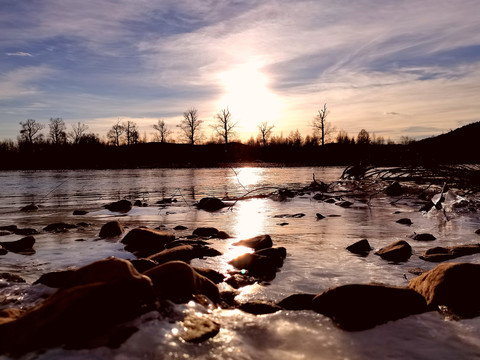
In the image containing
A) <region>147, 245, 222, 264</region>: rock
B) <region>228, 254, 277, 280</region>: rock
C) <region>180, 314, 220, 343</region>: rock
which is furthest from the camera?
<region>147, 245, 222, 264</region>: rock

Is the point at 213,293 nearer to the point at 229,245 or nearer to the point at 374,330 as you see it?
the point at 374,330

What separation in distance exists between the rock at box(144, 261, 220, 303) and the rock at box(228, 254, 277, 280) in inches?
29.5

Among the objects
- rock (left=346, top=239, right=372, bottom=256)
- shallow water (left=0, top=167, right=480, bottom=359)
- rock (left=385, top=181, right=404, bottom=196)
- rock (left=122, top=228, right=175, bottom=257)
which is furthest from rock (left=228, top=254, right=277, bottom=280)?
rock (left=385, top=181, right=404, bottom=196)

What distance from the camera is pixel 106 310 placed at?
156 cm

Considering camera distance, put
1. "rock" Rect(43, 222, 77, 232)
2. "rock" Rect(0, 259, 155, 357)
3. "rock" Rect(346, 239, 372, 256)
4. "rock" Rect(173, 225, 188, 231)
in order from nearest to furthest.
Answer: "rock" Rect(0, 259, 155, 357), "rock" Rect(346, 239, 372, 256), "rock" Rect(43, 222, 77, 232), "rock" Rect(173, 225, 188, 231)

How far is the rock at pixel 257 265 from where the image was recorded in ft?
8.80

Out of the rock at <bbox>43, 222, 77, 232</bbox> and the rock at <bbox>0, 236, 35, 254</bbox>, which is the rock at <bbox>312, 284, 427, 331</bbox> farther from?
the rock at <bbox>43, 222, 77, 232</bbox>

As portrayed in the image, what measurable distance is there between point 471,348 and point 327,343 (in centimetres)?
63

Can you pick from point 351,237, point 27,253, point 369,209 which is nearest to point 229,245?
point 351,237

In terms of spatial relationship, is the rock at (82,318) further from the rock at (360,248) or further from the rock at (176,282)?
the rock at (360,248)

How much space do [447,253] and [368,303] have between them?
162 centimetres

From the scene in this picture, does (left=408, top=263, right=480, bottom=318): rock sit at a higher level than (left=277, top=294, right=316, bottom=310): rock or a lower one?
higher

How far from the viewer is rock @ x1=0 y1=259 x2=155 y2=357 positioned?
1.42 m

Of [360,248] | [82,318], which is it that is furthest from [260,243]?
[82,318]
